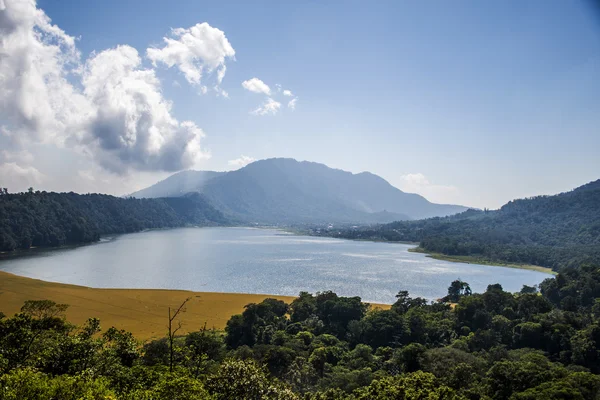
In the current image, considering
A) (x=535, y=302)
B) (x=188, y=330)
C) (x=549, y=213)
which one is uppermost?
(x=549, y=213)

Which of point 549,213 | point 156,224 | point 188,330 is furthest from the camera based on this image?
point 156,224

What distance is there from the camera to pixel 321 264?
7562cm

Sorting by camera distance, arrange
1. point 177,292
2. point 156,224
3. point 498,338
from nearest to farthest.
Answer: point 498,338, point 177,292, point 156,224

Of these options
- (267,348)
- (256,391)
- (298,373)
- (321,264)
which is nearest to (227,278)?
(321,264)

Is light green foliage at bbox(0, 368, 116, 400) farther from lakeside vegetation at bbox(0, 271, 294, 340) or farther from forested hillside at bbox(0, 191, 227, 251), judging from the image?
forested hillside at bbox(0, 191, 227, 251)

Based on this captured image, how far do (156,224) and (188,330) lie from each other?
585ft

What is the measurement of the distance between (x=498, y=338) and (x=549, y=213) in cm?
16405

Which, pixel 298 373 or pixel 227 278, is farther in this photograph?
pixel 227 278

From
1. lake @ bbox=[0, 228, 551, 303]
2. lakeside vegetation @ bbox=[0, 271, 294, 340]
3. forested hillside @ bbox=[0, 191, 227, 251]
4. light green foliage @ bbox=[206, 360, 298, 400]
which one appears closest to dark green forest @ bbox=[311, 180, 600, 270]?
lake @ bbox=[0, 228, 551, 303]

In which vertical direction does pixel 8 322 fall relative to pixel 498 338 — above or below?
above

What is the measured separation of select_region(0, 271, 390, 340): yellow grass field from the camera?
114 feet

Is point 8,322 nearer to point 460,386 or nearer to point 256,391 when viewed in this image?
point 256,391

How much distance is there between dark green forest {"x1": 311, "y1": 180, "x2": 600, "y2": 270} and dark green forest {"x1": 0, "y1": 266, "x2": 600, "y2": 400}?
2207 inches

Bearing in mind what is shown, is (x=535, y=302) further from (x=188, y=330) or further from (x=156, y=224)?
(x=156, y=224)
